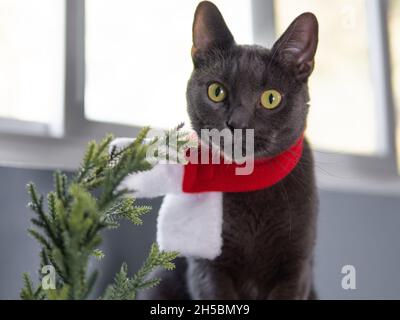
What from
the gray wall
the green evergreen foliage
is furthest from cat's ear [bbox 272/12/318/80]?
the gray wall

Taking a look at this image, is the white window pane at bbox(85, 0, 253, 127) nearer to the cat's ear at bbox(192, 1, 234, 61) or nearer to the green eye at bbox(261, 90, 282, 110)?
the cat's ear at bbox(192, 1, 234, 61)

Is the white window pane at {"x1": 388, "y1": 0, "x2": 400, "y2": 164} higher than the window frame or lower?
higher

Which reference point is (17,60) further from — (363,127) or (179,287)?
(363,127)

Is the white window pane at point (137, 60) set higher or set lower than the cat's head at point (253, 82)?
higher

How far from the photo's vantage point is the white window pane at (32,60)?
1342 mm

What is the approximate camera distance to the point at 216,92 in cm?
92

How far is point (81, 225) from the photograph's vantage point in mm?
375

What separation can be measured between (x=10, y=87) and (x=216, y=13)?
707 mm

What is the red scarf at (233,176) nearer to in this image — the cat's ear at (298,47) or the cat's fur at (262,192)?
the cat's fur at (262,192)

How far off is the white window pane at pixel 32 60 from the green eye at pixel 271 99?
0.67 metres

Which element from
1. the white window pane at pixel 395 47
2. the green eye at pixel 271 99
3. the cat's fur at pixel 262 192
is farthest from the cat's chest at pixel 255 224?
the white window pane at pixel 395 47

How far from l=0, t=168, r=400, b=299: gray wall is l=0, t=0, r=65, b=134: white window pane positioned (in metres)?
0.24

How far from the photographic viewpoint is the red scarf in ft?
2.96
